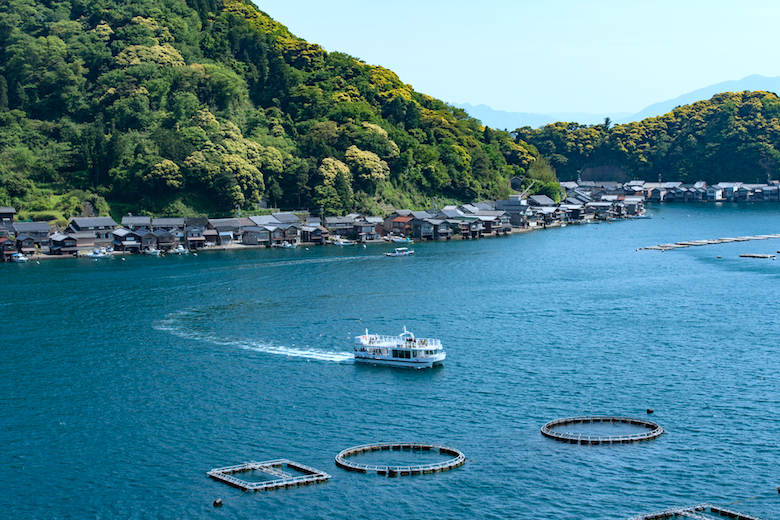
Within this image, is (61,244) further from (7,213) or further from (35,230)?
(7,213)

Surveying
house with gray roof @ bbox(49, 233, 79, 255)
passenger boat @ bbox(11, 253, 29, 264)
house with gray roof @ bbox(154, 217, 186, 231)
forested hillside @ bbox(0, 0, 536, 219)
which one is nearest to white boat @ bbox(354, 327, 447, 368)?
passenger boat @ bbox(11, 253, 29, 264)

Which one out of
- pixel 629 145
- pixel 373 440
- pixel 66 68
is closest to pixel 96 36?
pixel 66 68

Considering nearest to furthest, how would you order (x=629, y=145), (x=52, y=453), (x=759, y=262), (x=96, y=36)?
(x=52, y=453)
(x=759, y=262)
(x=96, y=36)
(x=629, y=145)

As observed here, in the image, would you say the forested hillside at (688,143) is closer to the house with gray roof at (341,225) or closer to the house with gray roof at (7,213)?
the house with gray roof at (341,225)

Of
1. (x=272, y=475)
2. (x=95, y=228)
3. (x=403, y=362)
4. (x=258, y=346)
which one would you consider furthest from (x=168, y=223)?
(x=272, y=475)

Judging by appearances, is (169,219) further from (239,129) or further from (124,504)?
(124,504)
